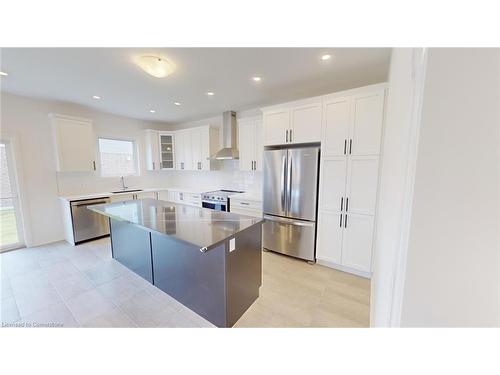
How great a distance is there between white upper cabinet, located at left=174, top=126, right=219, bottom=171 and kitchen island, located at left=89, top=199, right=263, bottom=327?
2.29 meters

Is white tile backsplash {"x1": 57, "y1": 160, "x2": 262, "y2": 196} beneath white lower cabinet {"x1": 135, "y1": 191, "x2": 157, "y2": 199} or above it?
above

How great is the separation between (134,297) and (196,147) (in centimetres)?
343

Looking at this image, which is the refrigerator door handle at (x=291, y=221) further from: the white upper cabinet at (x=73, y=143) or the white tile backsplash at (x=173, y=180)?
the white upper cabinet at (x=73, y=143)

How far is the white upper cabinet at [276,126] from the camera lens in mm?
3045

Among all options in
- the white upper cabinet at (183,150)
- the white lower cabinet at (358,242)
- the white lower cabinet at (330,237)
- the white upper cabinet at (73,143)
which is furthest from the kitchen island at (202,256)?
the white upper cabinet at (183,150)

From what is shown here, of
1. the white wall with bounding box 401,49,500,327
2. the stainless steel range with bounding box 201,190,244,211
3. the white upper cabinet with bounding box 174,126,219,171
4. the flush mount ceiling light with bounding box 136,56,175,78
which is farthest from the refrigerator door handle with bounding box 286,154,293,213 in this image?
the white wall with bounding box 401,49,500,327

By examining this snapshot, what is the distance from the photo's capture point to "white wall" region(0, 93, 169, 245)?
328 cm

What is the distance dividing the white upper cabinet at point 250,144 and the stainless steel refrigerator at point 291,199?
53cm

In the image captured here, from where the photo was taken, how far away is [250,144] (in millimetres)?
3799

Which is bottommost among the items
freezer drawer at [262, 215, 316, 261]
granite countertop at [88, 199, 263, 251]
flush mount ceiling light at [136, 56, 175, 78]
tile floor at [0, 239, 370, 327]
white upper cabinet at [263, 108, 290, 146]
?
tile floor at [0, 239, 370, 327]

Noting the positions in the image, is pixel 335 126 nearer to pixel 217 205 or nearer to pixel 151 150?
pixel 217 205

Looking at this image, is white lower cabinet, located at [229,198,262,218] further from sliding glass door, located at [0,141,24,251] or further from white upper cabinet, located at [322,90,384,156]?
sliding glass door, located at [0,141,24,251]

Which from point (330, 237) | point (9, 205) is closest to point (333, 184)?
point (330, 237)
